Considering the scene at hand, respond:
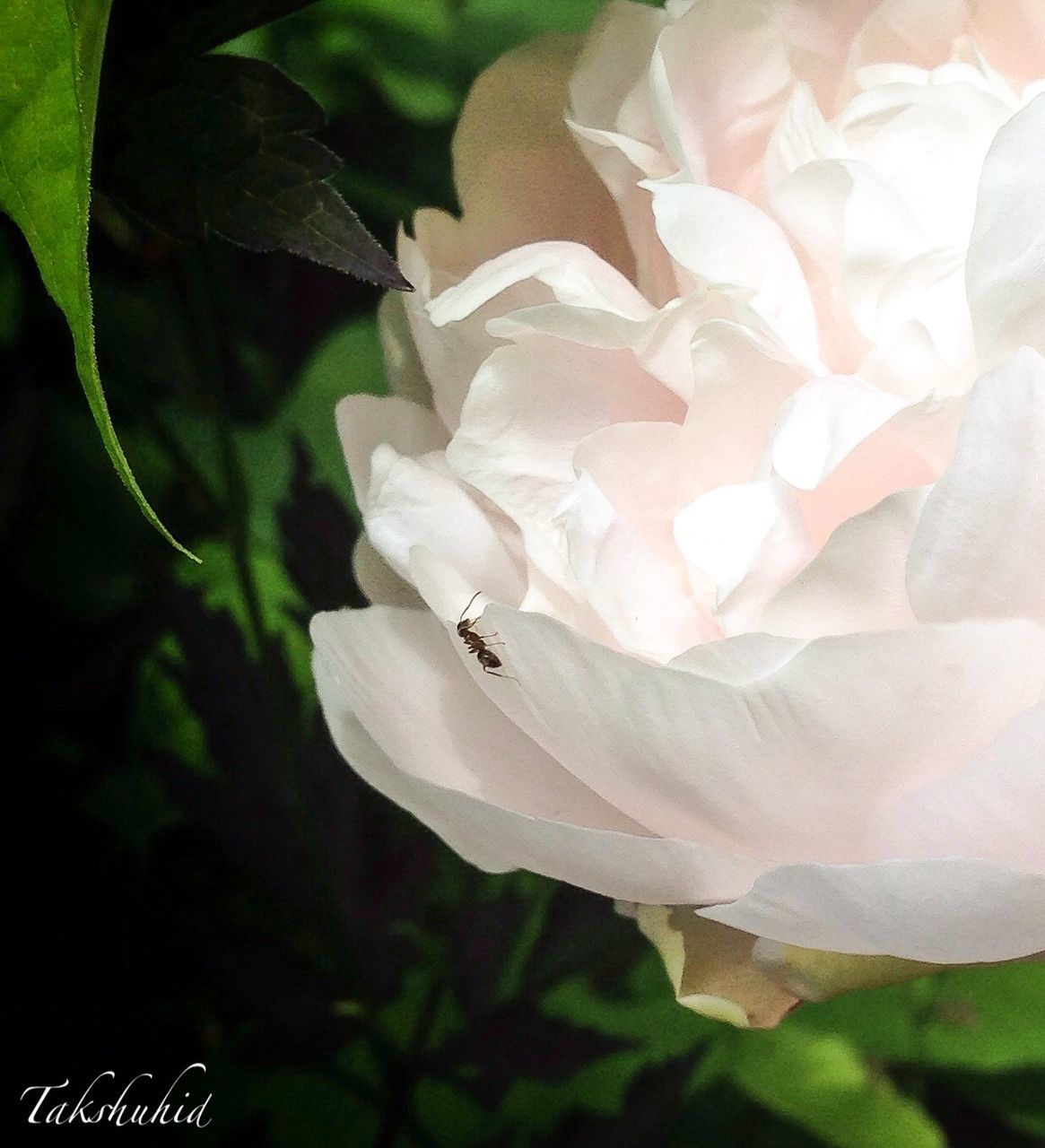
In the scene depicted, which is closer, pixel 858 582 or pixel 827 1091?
pixel 858 582

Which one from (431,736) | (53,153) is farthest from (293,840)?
(53,153)

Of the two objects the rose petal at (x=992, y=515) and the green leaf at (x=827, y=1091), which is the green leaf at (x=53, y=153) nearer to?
the rose petal at (x=992, y=515)

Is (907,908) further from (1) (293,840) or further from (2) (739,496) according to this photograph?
(1) (293,840)

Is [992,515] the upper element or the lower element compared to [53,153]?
lower

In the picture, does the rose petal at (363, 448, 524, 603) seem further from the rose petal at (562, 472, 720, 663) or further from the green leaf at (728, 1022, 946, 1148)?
the green leaf at (728, 1022, 946, 1148)

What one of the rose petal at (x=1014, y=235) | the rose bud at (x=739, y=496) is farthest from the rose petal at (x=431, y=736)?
the rose petal at (x=1014, y=235)

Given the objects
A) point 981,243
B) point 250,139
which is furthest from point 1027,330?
point 250,139

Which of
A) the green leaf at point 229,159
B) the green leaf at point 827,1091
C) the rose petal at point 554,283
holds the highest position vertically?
the green leaf at point 229,159
